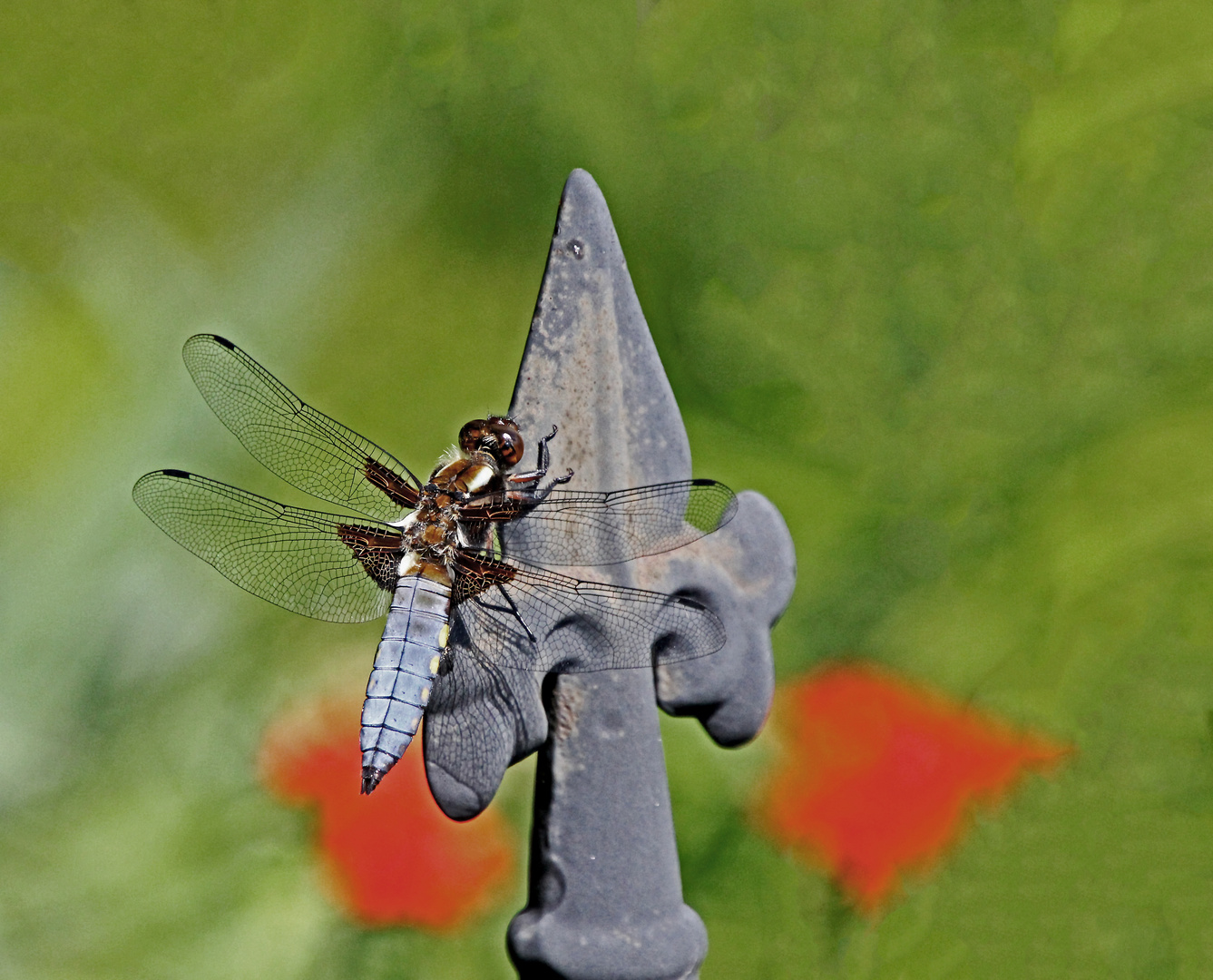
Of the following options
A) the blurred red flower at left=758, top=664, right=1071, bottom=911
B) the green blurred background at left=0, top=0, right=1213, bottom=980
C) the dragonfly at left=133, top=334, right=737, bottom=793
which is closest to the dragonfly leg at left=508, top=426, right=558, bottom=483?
the dragonfly at left=133, top=334, right=737, bottom=793

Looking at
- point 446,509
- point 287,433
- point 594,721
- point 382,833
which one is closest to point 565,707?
point 594,721

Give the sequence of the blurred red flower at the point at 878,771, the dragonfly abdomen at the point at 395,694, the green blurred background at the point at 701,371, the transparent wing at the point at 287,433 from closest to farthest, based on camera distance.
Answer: the dragonfly abdomen at the point at 395,694, the transparent wing at the point at 287,433, the green blurred background at the point at 701,371, the blurred red flower at the point at 878,771

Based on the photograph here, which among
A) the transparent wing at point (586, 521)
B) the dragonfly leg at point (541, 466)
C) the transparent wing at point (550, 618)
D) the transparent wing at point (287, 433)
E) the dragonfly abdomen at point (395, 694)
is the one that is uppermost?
the transparent wing at point (287, 433)

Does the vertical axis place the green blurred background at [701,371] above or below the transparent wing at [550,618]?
above

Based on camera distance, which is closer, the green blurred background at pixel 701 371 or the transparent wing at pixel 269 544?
the transparent wing at pixel 269 544

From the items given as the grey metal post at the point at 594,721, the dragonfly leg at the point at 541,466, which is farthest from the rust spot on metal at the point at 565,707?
the dragonfly leg at the point at 541,466

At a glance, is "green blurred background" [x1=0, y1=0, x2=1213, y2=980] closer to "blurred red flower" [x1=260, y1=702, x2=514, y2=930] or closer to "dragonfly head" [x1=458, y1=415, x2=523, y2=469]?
"blurred red flower" [x1=260, y1=702, x2=514, y2=930]

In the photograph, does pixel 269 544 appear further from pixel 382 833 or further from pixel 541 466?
pixel 382 833

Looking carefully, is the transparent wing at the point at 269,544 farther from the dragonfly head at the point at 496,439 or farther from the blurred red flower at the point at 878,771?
the blurred red flower at the point at 878,771

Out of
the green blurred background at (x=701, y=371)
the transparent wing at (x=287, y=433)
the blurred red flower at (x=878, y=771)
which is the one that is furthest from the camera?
the blurred red flower at (x=878, y=771)
